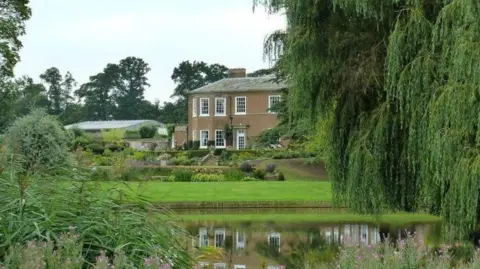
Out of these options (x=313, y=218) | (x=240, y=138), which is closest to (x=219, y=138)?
(x=240, y=138)

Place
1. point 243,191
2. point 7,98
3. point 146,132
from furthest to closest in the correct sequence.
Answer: point 146,132
point 7,98
point 243,191

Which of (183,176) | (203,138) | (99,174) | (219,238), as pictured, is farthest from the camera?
(203,138)

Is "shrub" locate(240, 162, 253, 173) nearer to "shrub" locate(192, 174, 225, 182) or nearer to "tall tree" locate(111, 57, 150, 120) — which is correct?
"shrub" locate(192, 174, 225, 182)

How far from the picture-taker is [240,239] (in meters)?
16.6

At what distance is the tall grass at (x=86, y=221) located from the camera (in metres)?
5.54

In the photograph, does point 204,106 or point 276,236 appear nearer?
point 276,236

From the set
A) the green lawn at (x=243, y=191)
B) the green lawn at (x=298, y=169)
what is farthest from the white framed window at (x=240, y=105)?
the green lawn at (x=243, y=191)

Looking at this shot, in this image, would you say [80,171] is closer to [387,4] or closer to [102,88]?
[387,4]

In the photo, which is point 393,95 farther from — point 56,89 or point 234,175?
point 56,89

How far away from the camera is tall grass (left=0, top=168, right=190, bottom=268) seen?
5.54 metres

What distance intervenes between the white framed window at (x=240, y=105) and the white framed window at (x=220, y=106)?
94 centimetres

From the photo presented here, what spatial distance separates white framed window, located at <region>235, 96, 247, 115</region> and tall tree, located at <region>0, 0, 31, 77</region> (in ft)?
72.3

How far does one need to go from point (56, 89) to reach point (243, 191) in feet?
255

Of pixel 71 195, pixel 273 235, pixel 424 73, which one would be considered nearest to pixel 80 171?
pixel 71 195
